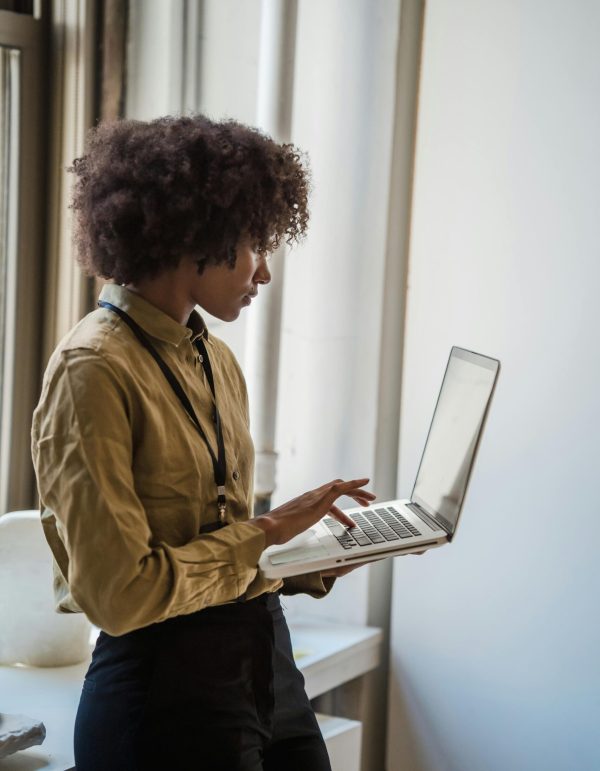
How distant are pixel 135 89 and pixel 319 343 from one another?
74 cm

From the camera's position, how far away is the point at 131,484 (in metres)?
1.05

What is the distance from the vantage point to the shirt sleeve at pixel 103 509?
1.01 metres

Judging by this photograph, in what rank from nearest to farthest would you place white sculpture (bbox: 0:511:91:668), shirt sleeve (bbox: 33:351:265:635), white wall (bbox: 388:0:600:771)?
shirt sleeve (bbox: 33:351:265:635)
white sculpture (bbox: 0:511:91:668)
white wall (bbox: 388:0:600:771)

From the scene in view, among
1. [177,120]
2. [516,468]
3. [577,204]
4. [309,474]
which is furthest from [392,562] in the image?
[177,120]

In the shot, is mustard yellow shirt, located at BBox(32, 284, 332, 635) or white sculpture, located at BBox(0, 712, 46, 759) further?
white sculpture, located at BBox(0, 712, 46, 759)

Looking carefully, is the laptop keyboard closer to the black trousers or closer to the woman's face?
the black trousers

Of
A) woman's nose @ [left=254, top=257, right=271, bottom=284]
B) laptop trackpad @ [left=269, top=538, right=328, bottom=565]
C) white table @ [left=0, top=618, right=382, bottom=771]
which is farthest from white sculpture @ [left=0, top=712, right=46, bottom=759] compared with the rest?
woman's nose @ [left=254, top=257, right=271, bottom=284]

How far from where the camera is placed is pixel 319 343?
2242 mm

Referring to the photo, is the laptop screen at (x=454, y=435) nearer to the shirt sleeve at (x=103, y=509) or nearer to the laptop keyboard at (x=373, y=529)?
the laptop keyboard at (x=373, y=529)

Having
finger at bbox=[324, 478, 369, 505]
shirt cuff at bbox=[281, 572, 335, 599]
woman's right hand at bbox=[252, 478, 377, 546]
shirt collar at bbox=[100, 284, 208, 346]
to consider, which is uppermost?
shirt collar at bbox=[100, 284, 208, 346]

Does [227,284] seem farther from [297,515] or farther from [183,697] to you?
[183,697]

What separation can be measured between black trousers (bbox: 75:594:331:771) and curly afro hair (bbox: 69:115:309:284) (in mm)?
444

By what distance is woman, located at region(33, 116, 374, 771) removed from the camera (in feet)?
3.37

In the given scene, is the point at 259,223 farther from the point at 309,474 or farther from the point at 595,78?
the point at 309,474
